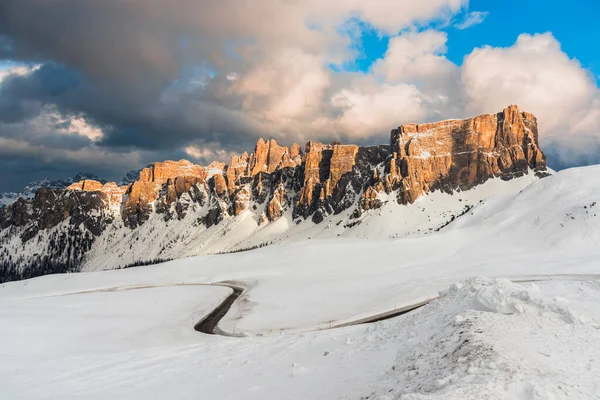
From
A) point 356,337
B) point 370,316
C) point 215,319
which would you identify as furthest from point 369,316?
point 215,319

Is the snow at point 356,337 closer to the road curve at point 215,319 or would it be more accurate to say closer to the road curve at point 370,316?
the road curve at point 370,316

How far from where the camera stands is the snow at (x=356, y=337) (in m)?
13.0

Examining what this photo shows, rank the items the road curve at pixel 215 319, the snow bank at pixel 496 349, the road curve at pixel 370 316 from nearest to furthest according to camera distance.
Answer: the snow bank at pixel 496 349
the road curve at pixel 370 316
the road curve at pixel 215 319

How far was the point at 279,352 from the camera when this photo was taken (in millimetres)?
20828

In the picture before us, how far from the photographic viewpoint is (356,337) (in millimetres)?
20906

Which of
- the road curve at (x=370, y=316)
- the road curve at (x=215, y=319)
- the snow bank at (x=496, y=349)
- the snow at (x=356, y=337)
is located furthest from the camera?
the road curve at (x=215, y=319)

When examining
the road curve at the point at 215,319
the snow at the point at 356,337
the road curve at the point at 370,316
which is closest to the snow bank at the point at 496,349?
the snow at the point at 356,337

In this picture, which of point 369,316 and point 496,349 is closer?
point 496,349

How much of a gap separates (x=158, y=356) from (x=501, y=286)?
20.4 m

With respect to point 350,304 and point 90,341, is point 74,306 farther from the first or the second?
point 350,304

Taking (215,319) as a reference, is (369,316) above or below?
above

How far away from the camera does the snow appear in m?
13.0

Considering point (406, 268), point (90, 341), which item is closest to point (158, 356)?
point (90, 341)

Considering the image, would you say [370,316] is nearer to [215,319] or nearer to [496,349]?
[215,319]
